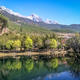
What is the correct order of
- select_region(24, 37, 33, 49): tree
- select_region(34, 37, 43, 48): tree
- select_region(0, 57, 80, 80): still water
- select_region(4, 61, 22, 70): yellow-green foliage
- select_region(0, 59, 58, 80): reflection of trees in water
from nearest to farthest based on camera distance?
select_region(0, 57, 80, 80): still water, select_region(0, 59, 58, 80): reflection of trees in water, select_region(4, 61, 22, 70): yellow-green foliage, select_region(24, 37, 33, 49): tree, select_region(34, 37, 43, 48): tree

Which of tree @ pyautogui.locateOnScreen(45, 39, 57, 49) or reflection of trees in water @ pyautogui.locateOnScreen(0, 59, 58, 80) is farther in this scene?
tree @ pyautogui.locateOnScreen(45, 39, 57, 49)

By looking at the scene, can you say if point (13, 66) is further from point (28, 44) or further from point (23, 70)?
point (28, 44)

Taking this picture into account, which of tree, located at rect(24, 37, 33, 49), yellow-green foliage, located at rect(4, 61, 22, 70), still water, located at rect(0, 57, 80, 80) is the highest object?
tree, located at rect(24, 37, 33, 49)

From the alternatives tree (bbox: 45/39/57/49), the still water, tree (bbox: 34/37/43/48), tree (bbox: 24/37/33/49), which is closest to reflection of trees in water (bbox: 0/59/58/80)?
the still water

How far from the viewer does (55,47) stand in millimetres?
109750

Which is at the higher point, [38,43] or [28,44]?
[38,43]

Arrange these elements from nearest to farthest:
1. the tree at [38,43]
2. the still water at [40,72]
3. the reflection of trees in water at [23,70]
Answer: the still water at [40,72] < the reflection of trees in water at [23,70] < the tree at [38,43]

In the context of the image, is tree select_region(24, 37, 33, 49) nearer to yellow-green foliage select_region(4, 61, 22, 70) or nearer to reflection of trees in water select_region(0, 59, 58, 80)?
yellow-green foliage select_region(4, 61, 22, 70)

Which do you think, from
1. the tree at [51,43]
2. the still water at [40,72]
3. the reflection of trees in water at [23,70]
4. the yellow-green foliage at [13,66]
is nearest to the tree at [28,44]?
the tree at [51,43]

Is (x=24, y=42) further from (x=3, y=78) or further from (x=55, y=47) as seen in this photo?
(x=3, y=78)

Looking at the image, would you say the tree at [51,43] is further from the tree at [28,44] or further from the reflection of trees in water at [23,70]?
the reflection of trees in water at [23,70]

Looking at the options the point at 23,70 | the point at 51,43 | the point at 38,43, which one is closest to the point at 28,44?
the point at 38,43

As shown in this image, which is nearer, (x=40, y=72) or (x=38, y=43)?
(x=40, y=72)

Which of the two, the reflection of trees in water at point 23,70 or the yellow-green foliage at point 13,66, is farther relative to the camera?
the yellow-green foliage at point 13,66
